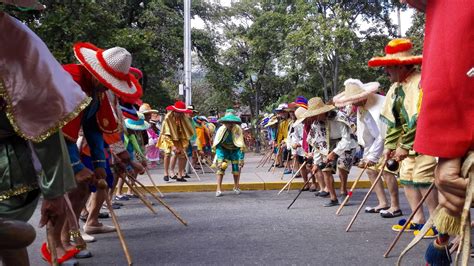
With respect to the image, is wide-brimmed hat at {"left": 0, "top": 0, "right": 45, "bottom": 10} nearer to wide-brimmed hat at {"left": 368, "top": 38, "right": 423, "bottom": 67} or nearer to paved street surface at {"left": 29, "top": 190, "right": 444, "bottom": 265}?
paved street surface at {"left": 29, "top": 190, "right": 444, "bottom": 265}

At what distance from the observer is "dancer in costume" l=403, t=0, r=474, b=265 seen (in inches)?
81.4

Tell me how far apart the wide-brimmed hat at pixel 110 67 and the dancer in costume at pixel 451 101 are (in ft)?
10.2

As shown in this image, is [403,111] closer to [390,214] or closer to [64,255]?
[390,214]

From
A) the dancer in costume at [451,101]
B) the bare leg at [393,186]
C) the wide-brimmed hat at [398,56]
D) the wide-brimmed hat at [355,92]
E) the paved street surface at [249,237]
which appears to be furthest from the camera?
the wide-brimmed hat at [355,92]

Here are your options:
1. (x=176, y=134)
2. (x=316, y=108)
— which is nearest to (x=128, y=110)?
(x=316, y=108)

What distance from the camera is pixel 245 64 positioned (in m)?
33.2

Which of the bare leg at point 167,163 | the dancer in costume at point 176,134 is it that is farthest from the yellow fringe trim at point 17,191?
the bare leg at point 167,163

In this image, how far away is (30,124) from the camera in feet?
7.80

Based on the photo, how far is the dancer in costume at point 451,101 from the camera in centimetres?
207

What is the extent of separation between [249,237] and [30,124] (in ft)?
12.9

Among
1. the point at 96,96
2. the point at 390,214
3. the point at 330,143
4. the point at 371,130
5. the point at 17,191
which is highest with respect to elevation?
the point at 96,96

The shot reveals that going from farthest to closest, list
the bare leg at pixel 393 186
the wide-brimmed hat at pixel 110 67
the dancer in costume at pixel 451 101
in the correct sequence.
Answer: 1. the bare leg at pixel 393 186
2. the wide-brimmed hat at pixel 110 67
3. the dancer in costume at pixel 451 101

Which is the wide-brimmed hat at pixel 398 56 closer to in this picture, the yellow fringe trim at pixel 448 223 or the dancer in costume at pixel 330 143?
the dancer in costume at pixel 330 143

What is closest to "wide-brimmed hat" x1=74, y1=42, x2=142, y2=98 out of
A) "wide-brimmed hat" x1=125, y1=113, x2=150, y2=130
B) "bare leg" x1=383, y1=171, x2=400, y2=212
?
"bare leg" x1=383, y1=171, x2=400, y2=212
